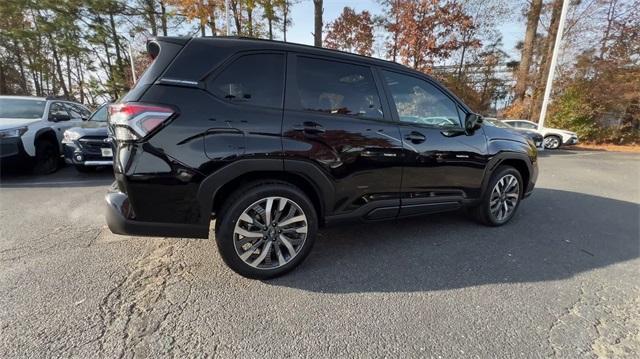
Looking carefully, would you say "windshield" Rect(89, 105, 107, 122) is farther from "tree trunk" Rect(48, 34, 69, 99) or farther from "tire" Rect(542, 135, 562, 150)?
"tree trunk" Rect(48, 34, 69, 99)

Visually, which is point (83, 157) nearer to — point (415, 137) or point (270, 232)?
point (270, 232)

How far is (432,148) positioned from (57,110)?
8.00m

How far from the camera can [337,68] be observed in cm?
280

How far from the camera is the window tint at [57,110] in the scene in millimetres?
6709

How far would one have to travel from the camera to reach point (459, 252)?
10.5ft

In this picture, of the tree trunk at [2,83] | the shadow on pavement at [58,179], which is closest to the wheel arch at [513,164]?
the shadow on pavement at [58,179]

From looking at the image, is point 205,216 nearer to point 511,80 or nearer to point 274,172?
point 274,172

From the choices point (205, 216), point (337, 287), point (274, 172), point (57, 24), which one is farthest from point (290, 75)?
point (57, 24)

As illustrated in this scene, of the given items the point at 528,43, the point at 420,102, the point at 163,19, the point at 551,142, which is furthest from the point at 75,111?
the point at 528,43

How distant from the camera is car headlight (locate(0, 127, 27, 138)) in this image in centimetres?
549

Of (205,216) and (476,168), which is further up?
(476,168)

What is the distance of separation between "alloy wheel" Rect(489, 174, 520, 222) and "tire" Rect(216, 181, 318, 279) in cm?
248

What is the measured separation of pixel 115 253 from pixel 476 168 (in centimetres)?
385

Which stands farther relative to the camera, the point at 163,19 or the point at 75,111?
the point at 163,19
